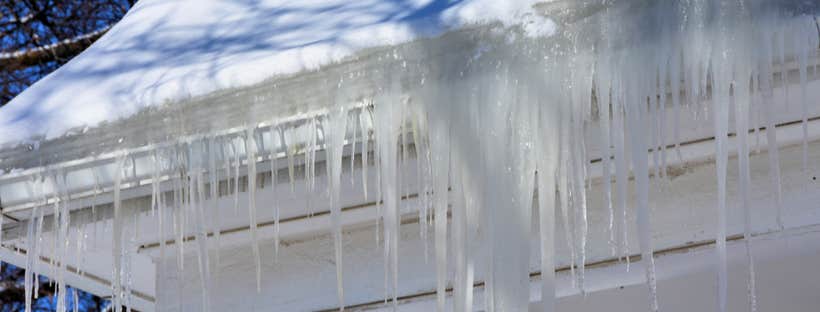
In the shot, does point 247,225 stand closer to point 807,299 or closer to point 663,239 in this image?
point 663,239

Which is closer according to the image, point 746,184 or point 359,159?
point 746,184

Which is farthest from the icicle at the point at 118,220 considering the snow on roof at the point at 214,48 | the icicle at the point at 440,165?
the icicle at the point at 440,165

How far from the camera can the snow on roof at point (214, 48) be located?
1932 mm

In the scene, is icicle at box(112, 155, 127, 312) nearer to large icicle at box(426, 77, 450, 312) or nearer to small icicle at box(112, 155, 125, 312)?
small icicle at box(112, 155, 125, 312)

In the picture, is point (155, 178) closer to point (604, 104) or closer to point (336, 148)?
point (336, 148)

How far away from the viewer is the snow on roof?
1932 mm

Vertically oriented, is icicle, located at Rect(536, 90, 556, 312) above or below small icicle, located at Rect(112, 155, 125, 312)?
below

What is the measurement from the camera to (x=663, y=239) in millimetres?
2533

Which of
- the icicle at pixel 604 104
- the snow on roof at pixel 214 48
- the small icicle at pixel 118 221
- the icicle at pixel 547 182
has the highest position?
the snow on roof at pixel 214 48

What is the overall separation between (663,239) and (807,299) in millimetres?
349

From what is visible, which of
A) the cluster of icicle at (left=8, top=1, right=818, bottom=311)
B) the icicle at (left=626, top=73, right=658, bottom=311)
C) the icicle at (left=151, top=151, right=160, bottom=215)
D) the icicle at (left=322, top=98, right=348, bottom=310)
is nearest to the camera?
the cluster of icicle at (left=8, top=1, right=818, bottom=311)

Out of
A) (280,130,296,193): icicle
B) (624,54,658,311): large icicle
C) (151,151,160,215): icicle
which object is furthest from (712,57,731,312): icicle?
(151,151,160,215): icicle

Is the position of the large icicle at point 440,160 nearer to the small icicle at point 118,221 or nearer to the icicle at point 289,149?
the icicle at point 289,149

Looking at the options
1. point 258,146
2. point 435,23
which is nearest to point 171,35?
point 258,146
